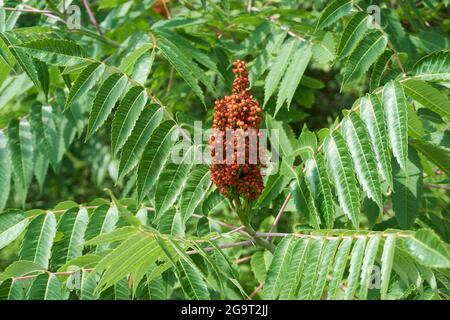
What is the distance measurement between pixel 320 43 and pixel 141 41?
0.91 m

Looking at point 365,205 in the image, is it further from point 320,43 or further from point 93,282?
point 93,282

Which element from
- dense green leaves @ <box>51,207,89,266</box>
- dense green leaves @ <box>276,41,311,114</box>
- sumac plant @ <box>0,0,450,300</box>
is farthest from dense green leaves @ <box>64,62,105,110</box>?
dense green leaves @ <box>276,41,311,114</box>

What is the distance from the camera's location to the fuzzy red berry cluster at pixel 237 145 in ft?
9.05

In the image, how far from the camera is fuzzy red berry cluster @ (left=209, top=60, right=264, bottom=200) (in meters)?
2.76

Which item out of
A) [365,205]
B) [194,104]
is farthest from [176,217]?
[194,104]

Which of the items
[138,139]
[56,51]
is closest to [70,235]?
[138,139]

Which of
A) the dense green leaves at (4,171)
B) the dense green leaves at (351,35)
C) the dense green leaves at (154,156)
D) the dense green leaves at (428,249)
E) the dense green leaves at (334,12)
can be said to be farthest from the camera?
the dense green leaves at (4,171)

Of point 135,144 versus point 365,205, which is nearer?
point 135,144

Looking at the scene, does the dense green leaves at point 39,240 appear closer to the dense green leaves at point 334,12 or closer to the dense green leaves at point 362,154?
the dense green leaves at point 362,154

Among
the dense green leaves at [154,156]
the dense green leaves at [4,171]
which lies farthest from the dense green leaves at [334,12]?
the dense green leaves at [4,171]

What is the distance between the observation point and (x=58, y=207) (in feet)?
10.2

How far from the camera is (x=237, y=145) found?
2.77 meters

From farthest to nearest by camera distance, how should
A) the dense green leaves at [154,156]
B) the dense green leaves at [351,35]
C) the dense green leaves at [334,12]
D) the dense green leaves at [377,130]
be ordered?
1. the dense green leaves at [334,12]
2. the dense green leaves at [351,35]
3. the dense green leaves at [154,156]
4. the dense green leaves at [377,130]

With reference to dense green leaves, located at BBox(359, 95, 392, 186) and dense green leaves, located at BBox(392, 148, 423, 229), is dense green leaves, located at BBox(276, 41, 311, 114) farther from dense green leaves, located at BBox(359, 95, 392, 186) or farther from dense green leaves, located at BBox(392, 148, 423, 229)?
dense green leaves, located at BBox(392, 148, 423, 229)
